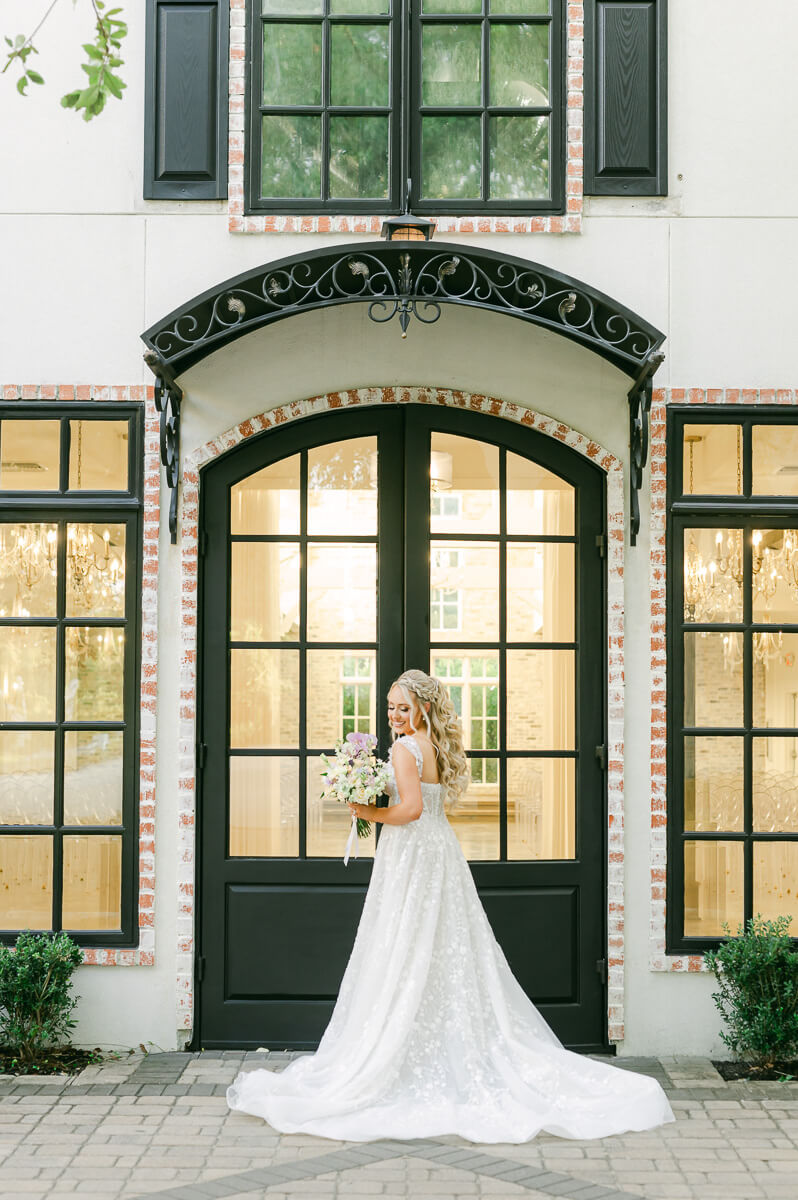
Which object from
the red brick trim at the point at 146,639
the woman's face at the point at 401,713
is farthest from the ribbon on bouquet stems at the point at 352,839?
the red brick trim at the point at 146,639

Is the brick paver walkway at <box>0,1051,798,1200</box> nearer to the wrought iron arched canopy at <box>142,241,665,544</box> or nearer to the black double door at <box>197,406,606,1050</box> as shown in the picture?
the black double door at <box>197,406,606,1050</box>

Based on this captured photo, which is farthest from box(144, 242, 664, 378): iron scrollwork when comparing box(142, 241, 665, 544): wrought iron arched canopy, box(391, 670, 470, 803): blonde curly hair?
box(391, 670, 470, 803): blonde curly hair

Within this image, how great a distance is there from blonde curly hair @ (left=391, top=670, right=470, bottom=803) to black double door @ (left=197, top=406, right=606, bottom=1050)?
2.10 feet

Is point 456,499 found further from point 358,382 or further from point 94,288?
point 94,288

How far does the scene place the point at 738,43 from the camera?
6.57 m

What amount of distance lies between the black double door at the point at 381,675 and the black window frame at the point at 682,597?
35 centimetres

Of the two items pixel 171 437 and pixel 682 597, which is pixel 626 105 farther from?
pixel 171 437

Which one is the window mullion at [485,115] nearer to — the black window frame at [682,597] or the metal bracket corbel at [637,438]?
the metal bracket corbel at [637,438]

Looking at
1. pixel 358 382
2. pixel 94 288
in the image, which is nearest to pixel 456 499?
pixel 358 382

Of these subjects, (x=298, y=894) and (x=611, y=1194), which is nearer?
(x=611, y=1194)

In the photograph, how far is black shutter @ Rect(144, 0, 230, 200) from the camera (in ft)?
21.4

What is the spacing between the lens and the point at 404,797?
5691 millimetres

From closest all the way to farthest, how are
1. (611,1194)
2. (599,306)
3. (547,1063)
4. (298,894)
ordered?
1. (611,1194)
2. (547,1063)
3. (599,306)
4. (298,894)

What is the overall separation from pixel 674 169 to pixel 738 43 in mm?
709
